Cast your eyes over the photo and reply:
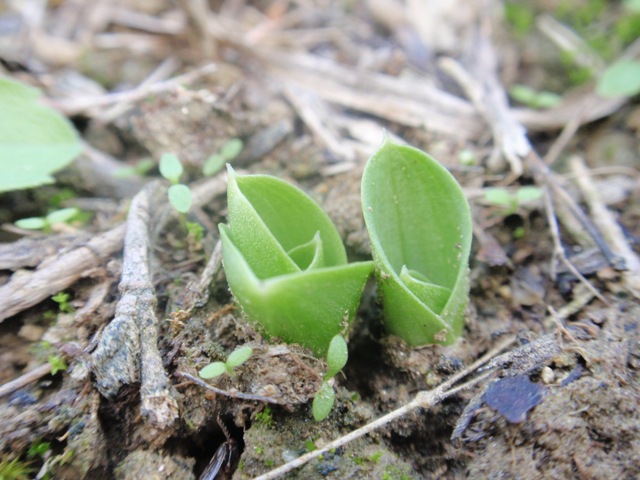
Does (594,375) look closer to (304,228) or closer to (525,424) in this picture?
(525,424)

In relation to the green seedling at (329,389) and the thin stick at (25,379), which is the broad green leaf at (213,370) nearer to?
the green seedling at (329,389)

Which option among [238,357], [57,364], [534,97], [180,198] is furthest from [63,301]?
[534,97]

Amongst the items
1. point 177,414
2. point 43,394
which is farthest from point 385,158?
point 43,394

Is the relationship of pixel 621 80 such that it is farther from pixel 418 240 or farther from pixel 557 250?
pixel 418 240

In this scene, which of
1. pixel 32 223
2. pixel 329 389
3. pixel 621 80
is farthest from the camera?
pixel 621 80

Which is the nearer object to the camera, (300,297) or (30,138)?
(300,297)

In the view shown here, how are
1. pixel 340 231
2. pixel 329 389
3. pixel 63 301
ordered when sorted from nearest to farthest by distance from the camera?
pixel 329 389, pixel 63 301, pixel 340 231

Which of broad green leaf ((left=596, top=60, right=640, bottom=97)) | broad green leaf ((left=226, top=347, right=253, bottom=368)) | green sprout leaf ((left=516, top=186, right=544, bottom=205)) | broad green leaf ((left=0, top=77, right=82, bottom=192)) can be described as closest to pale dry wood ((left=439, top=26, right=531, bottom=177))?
green sprout leaf ((left=516, top=186, right=544, bottom=205))
